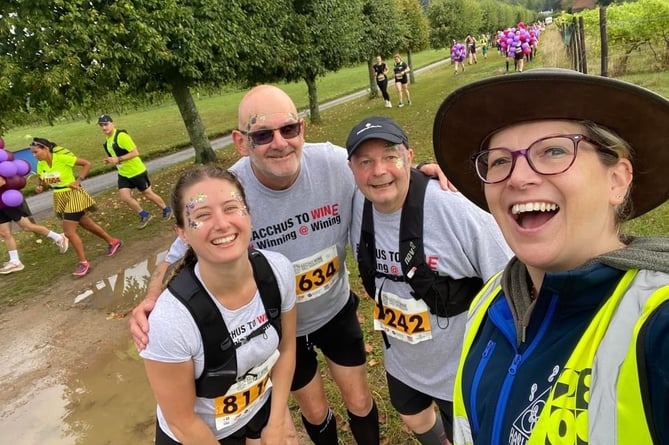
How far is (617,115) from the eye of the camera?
3.76ft

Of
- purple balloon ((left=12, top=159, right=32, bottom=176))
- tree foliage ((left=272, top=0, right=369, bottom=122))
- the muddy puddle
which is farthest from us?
tree foliage ((left=272, top=0, right=369, bottom=122))

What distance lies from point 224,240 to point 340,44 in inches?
674

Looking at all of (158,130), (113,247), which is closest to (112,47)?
(113,247)

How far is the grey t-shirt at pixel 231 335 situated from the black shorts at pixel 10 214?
6723 millimetres

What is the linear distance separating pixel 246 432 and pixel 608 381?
203 cm

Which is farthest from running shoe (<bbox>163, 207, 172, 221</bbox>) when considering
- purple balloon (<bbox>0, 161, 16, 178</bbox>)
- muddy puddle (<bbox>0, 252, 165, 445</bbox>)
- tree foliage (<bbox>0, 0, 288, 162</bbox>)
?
muddy puddle (<bbox>0, 252, 165, 445</bbox>)

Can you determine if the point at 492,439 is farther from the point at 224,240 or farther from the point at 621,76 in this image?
the point at 621,76

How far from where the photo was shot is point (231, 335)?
A: 2.06 metres

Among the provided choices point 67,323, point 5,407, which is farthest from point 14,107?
point 5,407

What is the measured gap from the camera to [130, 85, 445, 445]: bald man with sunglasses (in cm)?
257

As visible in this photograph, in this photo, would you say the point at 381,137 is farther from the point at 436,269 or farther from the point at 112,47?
the point at 112,47

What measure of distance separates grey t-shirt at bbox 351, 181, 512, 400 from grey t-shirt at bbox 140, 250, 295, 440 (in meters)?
0.56

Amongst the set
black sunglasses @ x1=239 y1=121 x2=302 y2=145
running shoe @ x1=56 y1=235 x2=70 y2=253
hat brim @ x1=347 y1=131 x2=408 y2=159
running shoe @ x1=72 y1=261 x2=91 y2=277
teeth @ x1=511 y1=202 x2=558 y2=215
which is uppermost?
black sunglasses @ x1=239 y1=121 x2=302 y2=145

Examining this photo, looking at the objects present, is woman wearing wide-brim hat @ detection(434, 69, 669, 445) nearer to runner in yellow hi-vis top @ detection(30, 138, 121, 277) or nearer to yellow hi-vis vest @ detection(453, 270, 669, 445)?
yellow hi-vis vest @ detection(453, 270, 669, 445)
